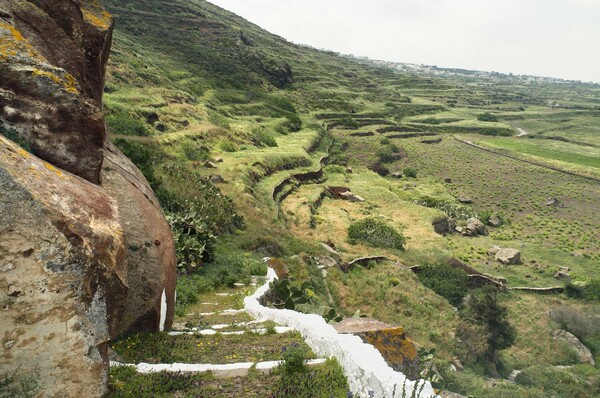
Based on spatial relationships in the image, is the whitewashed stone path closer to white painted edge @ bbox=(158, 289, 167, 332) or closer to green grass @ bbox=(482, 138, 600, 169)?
white painted edge @ bbox=(158, 289, 167, 332)

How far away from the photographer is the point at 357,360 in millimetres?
6152

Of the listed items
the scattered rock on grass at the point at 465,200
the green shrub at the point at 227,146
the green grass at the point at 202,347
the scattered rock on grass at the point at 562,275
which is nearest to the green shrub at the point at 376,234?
the scattered rock on grass at the point at 562,275

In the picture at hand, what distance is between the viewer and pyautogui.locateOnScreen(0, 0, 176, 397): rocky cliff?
4.87 m

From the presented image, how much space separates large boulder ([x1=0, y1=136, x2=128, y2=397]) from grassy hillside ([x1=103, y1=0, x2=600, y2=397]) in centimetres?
615

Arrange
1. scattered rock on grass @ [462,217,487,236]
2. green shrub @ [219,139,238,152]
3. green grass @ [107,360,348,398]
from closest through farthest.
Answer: green grass @ [107,360,348,398] → green shrub @ [219,139,238,152] → scattered rock on grass @ [462,217,487,236]

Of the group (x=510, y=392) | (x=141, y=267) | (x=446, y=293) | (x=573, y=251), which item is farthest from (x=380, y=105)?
(x=141, y=267)

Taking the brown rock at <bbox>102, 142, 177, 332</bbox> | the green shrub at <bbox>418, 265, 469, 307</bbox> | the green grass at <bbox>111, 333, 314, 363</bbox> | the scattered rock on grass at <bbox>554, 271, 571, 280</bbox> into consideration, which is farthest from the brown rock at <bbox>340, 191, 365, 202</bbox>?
the green grass at <bbox>111, 333, 314, 363</bbox>

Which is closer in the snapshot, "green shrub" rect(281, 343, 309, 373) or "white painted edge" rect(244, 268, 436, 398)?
"white painted edge" rect(244, 268, 436, 398)

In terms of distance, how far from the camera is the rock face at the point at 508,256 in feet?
138

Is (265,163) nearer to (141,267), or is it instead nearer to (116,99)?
(116,99)

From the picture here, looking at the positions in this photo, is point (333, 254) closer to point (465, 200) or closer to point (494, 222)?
point (494, 222)

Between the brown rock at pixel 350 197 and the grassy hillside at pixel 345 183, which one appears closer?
the grassy hillside at pixel 345 183

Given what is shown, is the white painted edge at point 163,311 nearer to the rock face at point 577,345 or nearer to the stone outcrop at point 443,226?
the rock face at point 577,345

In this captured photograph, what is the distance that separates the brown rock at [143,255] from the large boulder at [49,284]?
248cm
